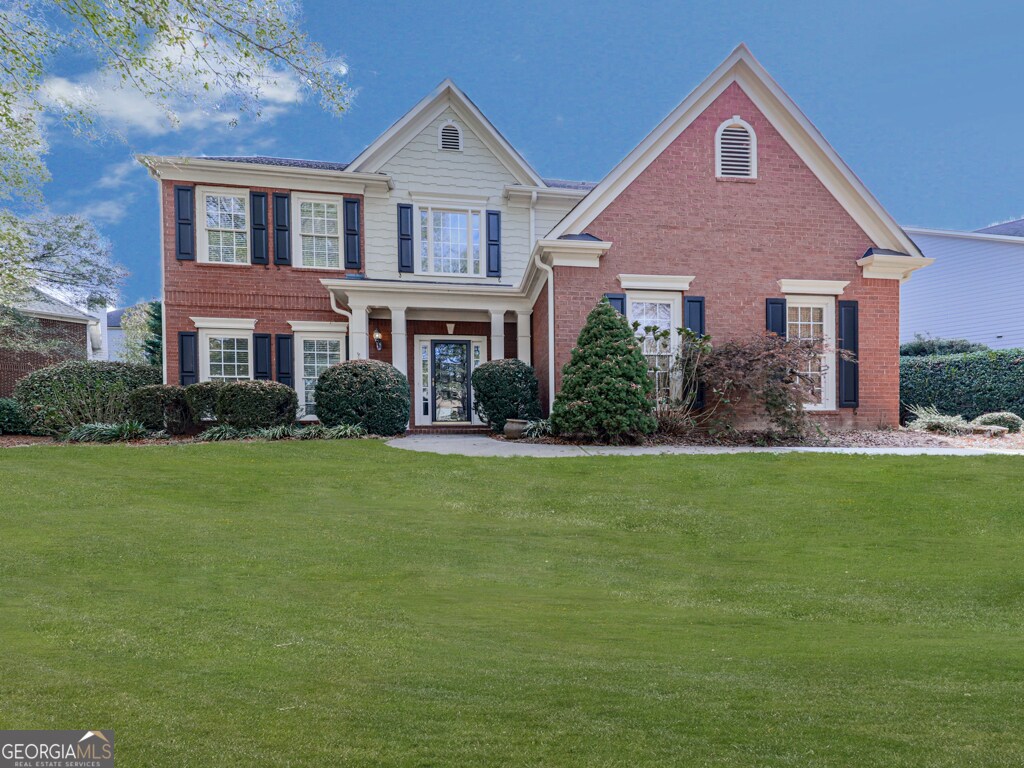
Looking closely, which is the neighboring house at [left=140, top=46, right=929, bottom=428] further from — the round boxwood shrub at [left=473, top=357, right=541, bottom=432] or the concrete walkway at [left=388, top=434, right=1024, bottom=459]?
the concrete walkway at [left=388, top=434, right=1024, bottom=459]

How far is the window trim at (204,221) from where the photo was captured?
1470cm

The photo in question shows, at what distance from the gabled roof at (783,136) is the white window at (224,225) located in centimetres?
762

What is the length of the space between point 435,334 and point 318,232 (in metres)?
3.72

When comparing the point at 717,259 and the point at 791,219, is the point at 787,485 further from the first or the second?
the point at 791,219

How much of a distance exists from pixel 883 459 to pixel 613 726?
8903mm

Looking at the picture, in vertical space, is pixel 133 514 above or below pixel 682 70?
below

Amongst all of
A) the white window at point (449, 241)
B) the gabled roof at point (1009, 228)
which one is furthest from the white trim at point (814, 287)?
the gabled roof at point (1009, 228)

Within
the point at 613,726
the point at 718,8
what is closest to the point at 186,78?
the point at 613,726

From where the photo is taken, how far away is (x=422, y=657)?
324cm

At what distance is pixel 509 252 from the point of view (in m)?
16.4

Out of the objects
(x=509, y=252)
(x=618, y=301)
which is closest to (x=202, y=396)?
(x=509, y=252)

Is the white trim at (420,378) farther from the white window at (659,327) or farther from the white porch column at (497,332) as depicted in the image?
the white window at (659,327)

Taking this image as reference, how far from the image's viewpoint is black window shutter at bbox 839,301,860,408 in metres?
13.3

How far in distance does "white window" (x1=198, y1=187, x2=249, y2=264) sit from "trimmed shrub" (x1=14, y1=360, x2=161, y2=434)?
3496 mm
